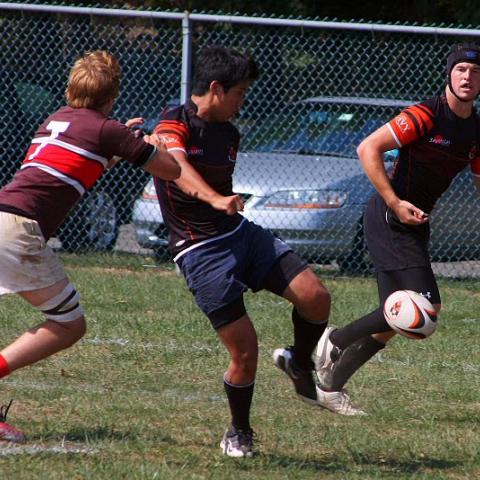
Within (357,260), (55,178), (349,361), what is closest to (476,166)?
(349,361)

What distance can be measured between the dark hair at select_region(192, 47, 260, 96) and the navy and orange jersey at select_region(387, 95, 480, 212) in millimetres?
1015

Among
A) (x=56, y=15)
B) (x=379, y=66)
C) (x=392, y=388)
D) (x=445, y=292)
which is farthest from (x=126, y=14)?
(x=392, y=388)

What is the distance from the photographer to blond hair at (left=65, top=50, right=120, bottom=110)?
529 cm

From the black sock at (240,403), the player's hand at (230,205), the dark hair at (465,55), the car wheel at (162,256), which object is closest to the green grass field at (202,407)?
the black sock at (240,403)

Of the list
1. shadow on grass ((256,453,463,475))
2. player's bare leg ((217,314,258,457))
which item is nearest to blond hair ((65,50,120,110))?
player's bare leg ((217,314,258,457))

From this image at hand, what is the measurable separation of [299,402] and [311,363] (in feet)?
2.34

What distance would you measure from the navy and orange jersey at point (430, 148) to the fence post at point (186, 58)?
15.9 feet

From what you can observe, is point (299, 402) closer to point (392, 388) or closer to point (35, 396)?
point (392, 388)

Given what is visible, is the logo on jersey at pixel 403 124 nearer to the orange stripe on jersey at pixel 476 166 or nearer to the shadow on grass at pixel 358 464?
the orange stripe on jersey at pixel 476 166

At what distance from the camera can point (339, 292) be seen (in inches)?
413

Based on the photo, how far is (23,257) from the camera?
5.31 meters

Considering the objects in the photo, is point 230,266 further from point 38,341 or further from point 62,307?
point 38,341

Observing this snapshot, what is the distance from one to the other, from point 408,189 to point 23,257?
6.85ft

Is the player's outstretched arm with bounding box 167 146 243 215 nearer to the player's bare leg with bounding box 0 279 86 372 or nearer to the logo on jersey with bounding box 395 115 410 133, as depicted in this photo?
the player's bare leg with bounding box 0 279 86 372
